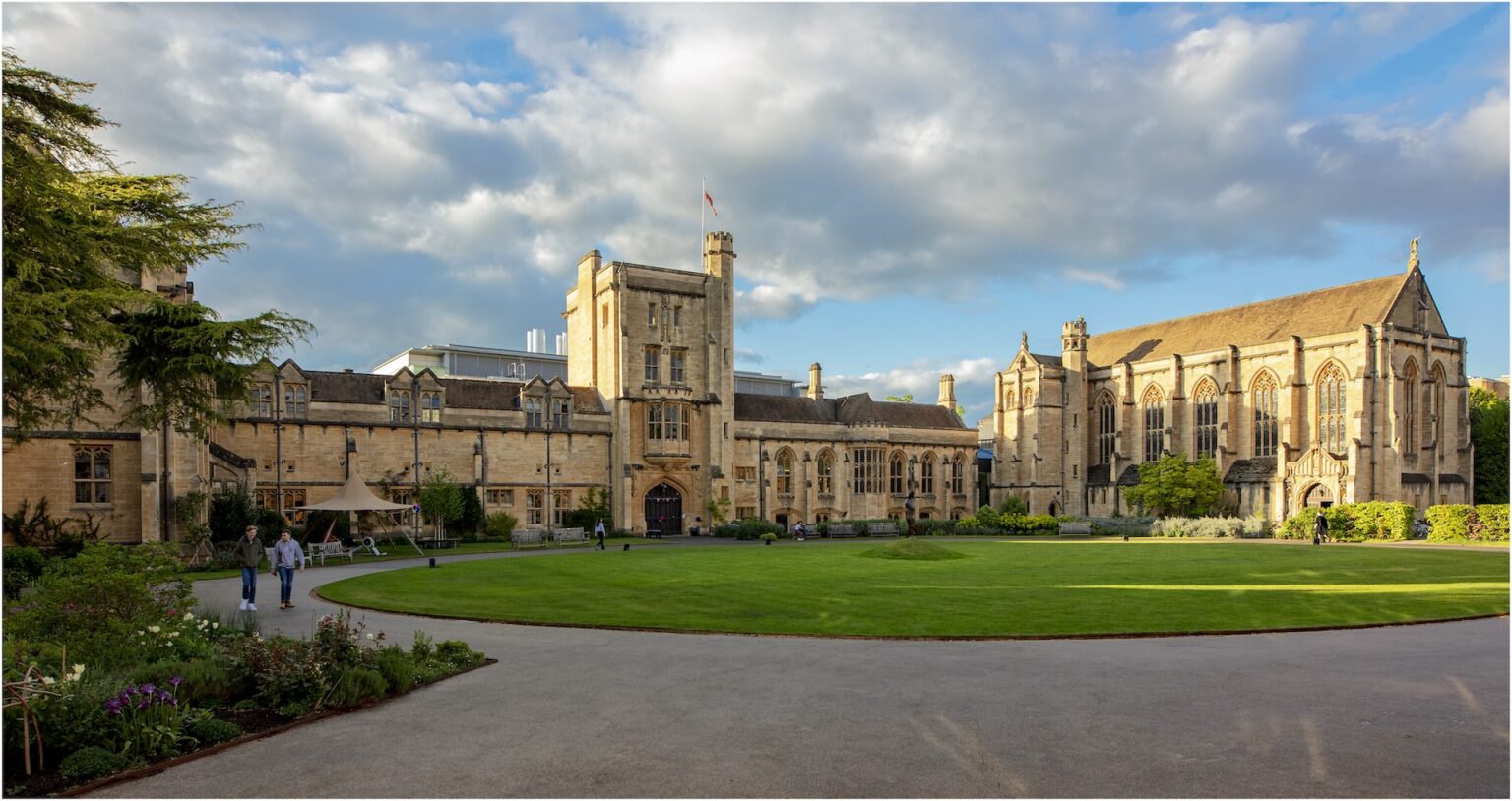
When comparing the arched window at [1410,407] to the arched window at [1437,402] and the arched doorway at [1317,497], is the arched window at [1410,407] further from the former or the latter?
the arched doorway at [1317,497]

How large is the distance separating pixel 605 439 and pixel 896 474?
22372mm

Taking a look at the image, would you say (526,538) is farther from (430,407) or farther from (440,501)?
(430,407)

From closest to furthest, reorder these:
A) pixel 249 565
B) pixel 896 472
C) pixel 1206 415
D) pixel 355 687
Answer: pixel 355 687, pixel 249 565, pixel 1206 415, pixel 896 472

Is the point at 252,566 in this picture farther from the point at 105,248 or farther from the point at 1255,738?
the point at 1255,738

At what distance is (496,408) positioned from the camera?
4853 cm

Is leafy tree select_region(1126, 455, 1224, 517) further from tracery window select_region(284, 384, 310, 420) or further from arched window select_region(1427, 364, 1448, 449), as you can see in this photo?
tracery window select_region(284, 384, 310, 420)

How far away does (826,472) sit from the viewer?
61219 millimetres

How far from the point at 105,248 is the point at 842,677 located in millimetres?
14720

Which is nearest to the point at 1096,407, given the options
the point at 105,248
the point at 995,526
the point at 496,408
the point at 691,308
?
the point at 995,526

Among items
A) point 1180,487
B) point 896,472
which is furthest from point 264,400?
point 1180,487

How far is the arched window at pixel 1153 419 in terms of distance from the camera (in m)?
64.8

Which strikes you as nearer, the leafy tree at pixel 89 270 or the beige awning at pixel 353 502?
the leafy tree at pixel 89 270

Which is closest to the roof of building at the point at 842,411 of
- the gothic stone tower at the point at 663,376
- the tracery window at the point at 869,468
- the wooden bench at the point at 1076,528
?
the tracery window at the point at 869,468

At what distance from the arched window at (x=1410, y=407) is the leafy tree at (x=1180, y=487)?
10241mm
